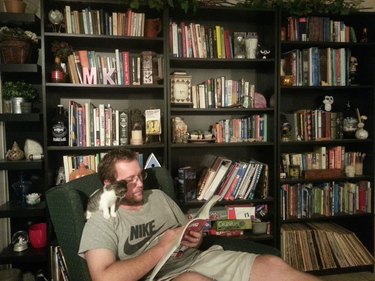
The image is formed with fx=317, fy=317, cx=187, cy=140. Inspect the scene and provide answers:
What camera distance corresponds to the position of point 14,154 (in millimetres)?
2107

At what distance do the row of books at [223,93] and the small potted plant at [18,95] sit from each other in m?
1.14

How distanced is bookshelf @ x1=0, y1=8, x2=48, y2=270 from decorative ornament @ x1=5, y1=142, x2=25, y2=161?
41mm

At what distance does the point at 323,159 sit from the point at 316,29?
3.38 ft

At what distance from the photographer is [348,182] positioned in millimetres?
2639

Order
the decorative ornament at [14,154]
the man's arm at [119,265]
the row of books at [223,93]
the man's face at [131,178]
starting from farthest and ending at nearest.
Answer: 1. the row of books at [223,93]
2. the decorative ornament at [14,154]
3. the man's face at [131,178]
4. the man's arm at [119,265]

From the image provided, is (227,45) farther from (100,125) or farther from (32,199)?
(32,199)

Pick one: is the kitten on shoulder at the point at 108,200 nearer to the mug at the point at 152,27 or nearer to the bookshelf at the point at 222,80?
the bookshelf at the point at 222,80

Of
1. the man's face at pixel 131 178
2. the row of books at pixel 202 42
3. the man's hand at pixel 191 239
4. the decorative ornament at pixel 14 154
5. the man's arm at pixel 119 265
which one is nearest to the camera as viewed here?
the man's arm at pixel 119 265

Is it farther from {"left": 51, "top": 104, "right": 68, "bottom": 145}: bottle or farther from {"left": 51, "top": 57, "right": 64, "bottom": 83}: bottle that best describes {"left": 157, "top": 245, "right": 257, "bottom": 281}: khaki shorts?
{"left": 51, "top": 57, "right": 64, "bottom": 83}: bottle

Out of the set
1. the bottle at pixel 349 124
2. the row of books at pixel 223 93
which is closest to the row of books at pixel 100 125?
the row of books at pixel 223 93

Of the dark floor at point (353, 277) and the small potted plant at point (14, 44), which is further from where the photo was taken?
the dark floor at point (353, 277)

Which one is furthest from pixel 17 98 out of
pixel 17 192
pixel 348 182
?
pixel 348 182

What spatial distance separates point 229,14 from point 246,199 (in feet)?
4.64

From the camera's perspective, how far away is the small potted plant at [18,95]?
206cm
